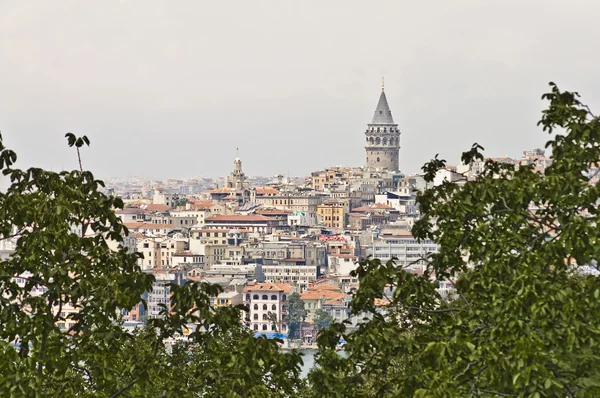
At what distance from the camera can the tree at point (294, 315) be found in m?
52.1

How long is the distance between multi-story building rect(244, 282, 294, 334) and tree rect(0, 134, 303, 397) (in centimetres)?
4757

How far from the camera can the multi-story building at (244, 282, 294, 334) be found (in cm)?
5306

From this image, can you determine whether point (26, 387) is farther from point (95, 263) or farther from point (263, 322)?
point (263, 322)

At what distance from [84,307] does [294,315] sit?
47.7 m

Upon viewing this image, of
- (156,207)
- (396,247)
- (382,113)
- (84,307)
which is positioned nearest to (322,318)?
(396,247)

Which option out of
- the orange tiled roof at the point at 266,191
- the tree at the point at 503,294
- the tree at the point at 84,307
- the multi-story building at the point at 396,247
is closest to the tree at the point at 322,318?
the multi-story building at the point at 396,247

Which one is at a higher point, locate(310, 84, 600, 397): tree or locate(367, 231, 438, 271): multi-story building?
locate(310, 84, 600, 397): tree

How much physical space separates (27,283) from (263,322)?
48.7 m

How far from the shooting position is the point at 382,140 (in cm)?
10100

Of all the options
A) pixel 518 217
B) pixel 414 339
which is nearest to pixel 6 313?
pixel 414 339

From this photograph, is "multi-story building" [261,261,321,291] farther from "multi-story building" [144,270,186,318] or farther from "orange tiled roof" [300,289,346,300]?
"orange tiled roof" [300,289,346,300]

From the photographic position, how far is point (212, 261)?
210ft

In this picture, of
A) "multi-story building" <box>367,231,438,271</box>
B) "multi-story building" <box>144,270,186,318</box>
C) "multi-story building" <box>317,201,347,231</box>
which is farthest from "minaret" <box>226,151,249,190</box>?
"multi-story building" <box>144,270,186,318</box>

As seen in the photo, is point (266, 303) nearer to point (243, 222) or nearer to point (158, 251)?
point (158, 251)
